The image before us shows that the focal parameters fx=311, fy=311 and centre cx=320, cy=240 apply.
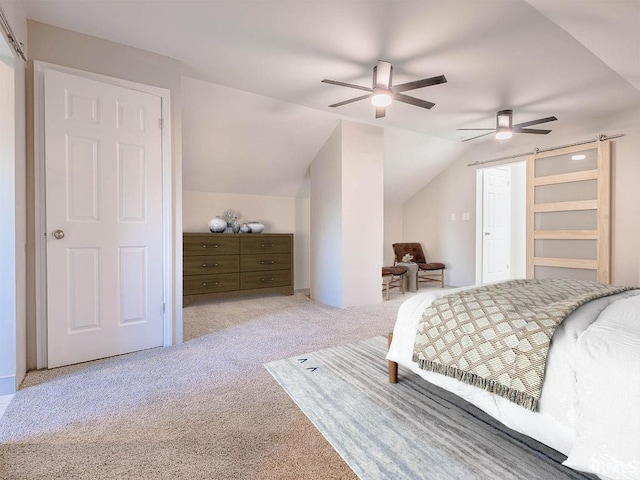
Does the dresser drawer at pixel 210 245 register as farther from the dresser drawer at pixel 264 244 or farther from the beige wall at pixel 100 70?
the beige wall at pixel 100 70

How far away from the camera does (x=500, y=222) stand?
5.68 m

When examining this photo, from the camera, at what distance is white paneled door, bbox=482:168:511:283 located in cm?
541

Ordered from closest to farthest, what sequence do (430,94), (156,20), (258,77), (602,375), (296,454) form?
(602,375), (296,454), (156,20), (258,77), (430,94)

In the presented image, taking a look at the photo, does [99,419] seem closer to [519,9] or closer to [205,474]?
[205,474]

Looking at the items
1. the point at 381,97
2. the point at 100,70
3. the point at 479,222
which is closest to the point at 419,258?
the point at 479,222

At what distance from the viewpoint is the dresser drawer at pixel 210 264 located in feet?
13.3

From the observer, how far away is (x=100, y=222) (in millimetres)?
2375

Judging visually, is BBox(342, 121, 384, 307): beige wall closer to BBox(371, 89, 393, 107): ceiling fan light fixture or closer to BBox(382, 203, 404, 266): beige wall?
BBox(371, 89, 393, 107): ceiling fan light fixture

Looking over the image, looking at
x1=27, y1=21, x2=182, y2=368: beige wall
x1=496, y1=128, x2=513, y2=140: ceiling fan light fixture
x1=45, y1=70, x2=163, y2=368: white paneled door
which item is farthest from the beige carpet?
x1=496, y1=128, x2=513, y2=140: ceiling fan light fixture

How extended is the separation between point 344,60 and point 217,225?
271cm

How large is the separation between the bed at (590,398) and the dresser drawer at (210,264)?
135 inches

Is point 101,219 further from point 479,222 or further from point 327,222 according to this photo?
point 479,222

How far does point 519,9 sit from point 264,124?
273 cm

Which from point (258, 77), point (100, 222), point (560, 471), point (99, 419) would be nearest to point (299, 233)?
point (258, 77)
